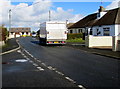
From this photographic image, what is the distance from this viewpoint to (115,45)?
1888 centimetres

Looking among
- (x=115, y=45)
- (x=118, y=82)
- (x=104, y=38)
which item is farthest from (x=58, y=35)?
(x=118, y=82)

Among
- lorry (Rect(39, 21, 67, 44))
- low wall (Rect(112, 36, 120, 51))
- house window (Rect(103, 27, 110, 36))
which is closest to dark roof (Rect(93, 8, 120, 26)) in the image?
house window (Rect(103, 27, 110, 36))

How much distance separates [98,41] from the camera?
82.6ft

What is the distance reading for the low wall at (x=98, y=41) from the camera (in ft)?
80.7

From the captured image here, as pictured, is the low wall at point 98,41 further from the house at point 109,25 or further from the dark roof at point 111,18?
the dark roof at point 111,18

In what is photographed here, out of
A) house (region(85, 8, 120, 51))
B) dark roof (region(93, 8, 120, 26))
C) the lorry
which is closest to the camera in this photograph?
house (region(85, 8, 120, 51))

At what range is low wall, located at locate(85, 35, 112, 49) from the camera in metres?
24.6

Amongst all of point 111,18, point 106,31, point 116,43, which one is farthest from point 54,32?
point 111,18

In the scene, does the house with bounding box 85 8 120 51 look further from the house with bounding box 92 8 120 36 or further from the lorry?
the lorry

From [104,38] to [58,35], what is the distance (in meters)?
6.25

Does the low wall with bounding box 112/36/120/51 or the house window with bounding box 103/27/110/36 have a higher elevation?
the house window with bounding box 103/27/110/36

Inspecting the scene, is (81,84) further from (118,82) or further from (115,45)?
(115,45)

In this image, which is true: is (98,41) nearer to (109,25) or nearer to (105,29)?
(109,25)

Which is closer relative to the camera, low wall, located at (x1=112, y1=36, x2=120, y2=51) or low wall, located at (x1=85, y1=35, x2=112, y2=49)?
low wall, located at (x1=112, y1=36, x2=120, y2=51)
